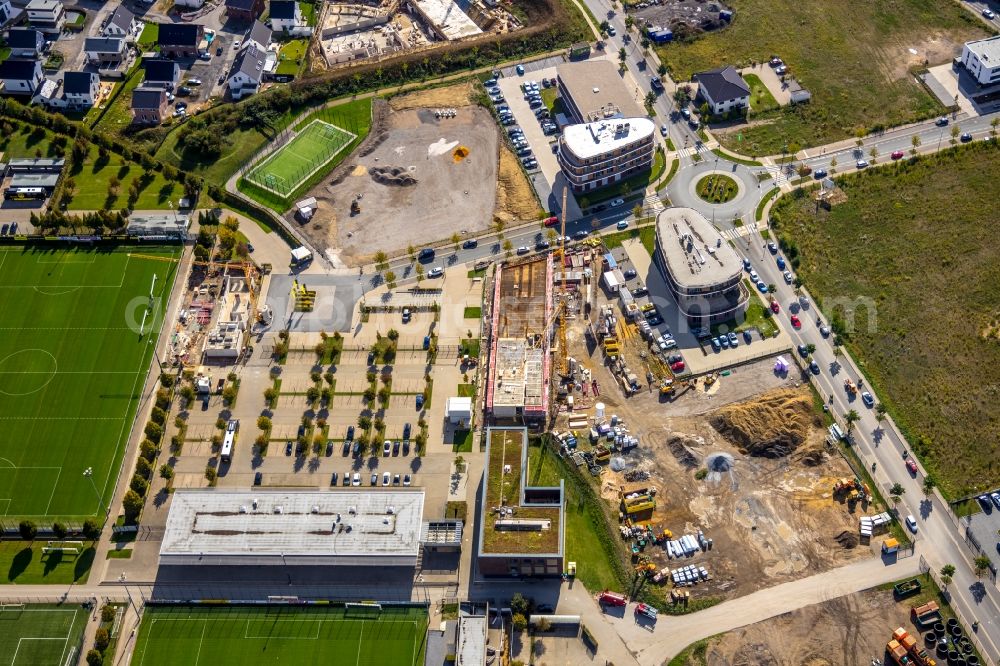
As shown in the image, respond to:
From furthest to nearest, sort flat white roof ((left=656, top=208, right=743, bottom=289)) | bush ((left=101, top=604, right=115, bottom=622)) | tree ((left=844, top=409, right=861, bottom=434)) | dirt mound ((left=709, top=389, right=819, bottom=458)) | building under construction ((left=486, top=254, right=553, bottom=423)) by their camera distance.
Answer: flat white roof ((left=656, top=208, right=743, bottom=289)) → building under construction ((left=486, top=254, right=553, bottom=423)) → tree ((left=844, top=409, right=861, bottom=434)) → dirt mound ((left=709, top=389, right=819, bottom=458)) → bush ((left=101, top=604, right=115, bottom=622))

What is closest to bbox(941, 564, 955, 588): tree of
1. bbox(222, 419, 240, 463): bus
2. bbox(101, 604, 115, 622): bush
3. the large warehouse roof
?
the large warehouse roof

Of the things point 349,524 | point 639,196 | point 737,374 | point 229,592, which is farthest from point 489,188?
point 229,592

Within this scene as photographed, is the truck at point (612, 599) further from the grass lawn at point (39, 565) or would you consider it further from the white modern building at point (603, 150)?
the white modern building at point (603, 150)

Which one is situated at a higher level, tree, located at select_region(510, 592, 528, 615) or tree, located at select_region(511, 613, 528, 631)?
tree, located at select_region(510, 592, 528, 615)

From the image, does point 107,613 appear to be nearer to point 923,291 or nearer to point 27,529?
point 27,529

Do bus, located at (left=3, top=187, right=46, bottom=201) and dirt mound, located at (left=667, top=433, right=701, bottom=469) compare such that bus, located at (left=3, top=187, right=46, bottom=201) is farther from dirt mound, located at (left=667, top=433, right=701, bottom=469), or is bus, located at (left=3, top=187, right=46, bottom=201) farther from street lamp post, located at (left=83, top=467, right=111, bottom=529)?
dirt mound, located at (left=667, top=433, right=701, bottom=469)

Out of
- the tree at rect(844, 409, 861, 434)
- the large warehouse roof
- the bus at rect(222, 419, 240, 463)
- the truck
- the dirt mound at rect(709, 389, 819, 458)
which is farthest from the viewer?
the bus at rect(222, 419, 240, 463)
